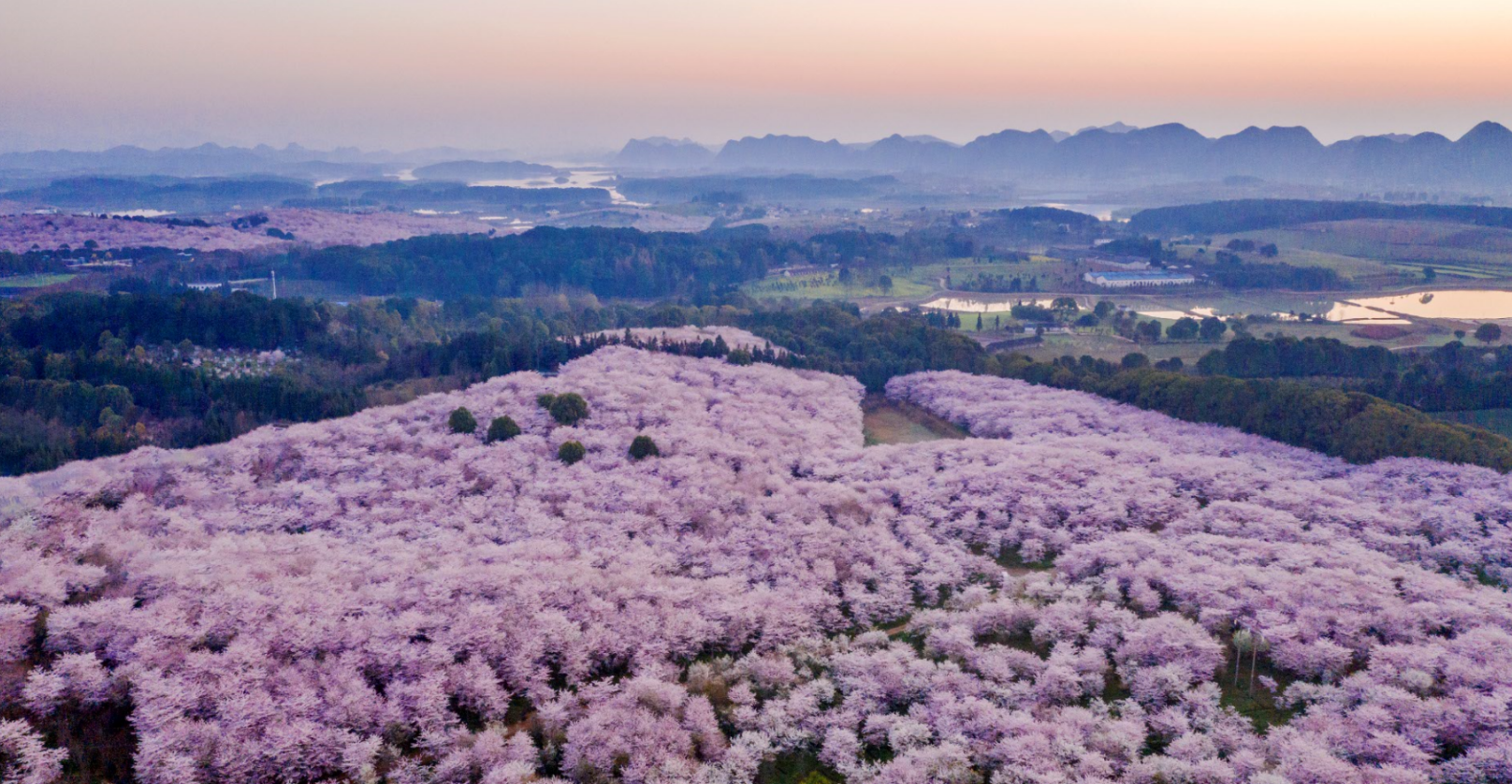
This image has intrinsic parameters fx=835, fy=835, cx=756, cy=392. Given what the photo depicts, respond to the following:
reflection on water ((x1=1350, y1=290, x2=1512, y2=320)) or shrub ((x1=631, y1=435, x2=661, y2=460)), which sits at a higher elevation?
reflection on water ((x1=1350, y1=290, x2=1512, y2=320))

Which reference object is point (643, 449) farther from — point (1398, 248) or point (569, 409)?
point (1398, 248)

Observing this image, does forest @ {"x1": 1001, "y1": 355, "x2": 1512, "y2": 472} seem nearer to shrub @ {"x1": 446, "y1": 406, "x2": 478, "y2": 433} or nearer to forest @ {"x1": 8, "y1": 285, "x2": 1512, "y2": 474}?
forest @ {"x1": 8, "y1": 285, "x2": 1512, "y2": 474}

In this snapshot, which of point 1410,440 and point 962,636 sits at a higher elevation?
point 1410,440

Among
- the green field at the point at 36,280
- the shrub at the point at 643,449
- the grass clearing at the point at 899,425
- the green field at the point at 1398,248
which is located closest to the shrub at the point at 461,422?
the shrub at the point at 643,449

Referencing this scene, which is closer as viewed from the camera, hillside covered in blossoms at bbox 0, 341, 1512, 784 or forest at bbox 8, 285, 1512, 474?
hillside covered in blossoms at bbox 0, 341, 1512, 784

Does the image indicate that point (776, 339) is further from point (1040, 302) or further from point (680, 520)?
point (1040, 302)

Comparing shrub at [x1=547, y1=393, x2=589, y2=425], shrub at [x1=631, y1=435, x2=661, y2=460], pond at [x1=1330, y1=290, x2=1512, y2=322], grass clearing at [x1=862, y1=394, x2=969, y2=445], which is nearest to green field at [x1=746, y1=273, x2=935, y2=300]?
grass clearing at [x1=862, y1=394, x2=969, y2=445]

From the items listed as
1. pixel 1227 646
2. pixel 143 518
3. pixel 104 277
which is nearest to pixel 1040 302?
pixel 1227 646
